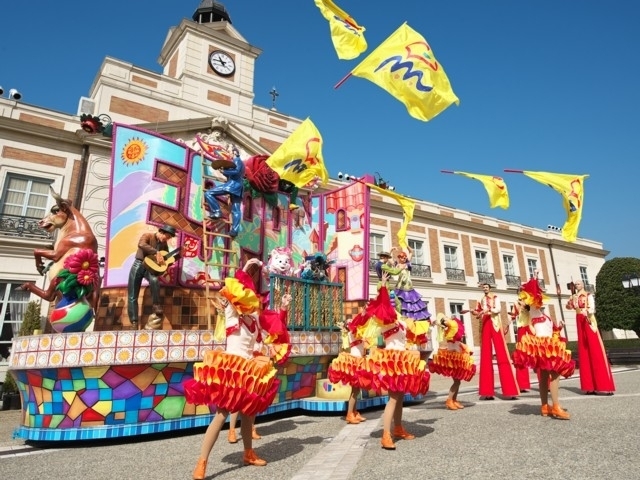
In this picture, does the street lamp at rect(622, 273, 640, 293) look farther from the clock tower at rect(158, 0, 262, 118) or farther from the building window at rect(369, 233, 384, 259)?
the clock tower at rect(158, 0, 262, 118)

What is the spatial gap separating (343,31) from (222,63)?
11.8m

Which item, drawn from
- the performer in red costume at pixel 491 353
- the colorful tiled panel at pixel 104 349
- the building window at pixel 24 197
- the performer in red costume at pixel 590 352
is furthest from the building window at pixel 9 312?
the performer in red costume at pixel 590 352

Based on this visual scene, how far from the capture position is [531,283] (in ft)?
21.2

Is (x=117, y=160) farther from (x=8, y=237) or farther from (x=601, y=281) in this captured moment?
(x=601, y=281)

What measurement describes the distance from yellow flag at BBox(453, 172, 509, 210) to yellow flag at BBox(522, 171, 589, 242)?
64cm

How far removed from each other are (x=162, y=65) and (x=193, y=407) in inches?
672

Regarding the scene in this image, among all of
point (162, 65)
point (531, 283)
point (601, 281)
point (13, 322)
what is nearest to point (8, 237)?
point (13, 322)

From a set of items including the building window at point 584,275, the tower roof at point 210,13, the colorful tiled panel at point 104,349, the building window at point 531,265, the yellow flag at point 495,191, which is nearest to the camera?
the colorful tiled panel at point 104,349

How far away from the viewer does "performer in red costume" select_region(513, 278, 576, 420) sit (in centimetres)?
584

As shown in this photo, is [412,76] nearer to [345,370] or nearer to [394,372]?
[394,372]

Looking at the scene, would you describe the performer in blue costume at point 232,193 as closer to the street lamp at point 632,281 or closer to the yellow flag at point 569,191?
the yellow flag at point 569,191

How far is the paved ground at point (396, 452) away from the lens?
11.9ft

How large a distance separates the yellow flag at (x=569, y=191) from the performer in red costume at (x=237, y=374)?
600 cm

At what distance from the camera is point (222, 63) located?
1705 centimetres
